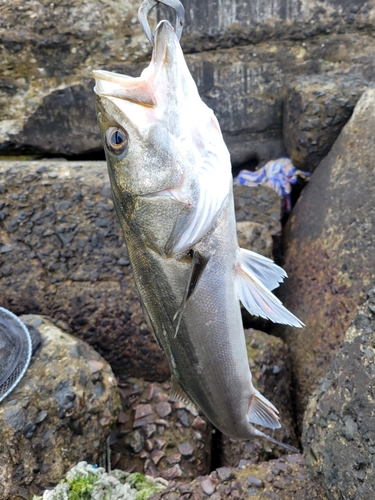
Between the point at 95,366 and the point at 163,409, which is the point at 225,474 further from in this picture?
the point at 95,366

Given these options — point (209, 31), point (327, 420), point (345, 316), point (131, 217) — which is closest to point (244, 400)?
point (327, 420)

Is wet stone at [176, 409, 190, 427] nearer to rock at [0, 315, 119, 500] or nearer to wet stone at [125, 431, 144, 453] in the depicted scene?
wet stone at [125, 431, 144, 453]

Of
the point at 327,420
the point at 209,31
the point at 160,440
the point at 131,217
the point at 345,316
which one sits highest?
the point at 209,31

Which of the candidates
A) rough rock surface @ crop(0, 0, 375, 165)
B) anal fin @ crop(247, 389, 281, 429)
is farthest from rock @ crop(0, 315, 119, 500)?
rough rock surface @ crop(0, 0, 375, 165)

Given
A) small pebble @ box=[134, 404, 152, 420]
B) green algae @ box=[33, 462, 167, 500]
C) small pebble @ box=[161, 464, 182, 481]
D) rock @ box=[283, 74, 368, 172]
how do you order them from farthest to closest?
1. rock @ box=[283, 74, 368, 172]
2. small pebble @ box=[134, 404, 152, 420]
3. small pebble @ box=[161, 464, 182, 481]
4. green algae @ box=[33, 462, 167, 500]

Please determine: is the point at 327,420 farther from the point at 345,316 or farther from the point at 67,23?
the point at 67,23

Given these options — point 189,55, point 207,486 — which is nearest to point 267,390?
point 207,486

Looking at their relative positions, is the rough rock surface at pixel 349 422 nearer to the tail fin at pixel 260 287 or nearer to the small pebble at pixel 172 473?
the tail fin at pixel 260 287

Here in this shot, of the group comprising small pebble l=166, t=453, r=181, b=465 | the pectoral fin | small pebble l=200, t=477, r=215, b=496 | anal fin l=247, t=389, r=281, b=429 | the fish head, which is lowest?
small pebble l=166, t=453, r=181, b=465

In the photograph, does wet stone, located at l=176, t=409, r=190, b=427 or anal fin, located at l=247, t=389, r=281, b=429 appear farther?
wet stone, located at l=176, t=409, r=190, b=427
